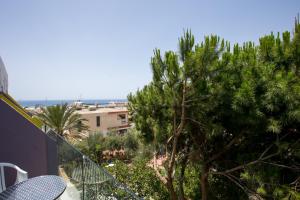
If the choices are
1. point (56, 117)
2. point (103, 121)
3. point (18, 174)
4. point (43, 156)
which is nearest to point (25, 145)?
point (43, 156)

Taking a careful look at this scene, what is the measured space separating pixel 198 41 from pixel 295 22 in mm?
2452

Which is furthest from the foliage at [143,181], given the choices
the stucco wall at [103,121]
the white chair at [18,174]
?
the stucco wall at [103,121]

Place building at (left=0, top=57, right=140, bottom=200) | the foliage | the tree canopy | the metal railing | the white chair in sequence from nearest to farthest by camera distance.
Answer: the white chair, the metal railing, building at (left=0, top=57, right=140, bottom=200), the tree canopy, the foliage

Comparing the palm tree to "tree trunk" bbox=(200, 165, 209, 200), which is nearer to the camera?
"tree trunk" bbox=(200, 165, 209, 200)

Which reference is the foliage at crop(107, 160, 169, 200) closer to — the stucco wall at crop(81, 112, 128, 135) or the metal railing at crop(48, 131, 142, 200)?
the metal railing at crop(48, 131, 142, 200)

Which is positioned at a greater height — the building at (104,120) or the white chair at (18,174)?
the white chair at (18,174)

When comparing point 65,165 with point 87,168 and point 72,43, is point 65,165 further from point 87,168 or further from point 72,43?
point 72,43

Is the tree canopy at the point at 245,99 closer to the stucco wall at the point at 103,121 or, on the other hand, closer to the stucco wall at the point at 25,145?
the stucco wall at the point at 25,145

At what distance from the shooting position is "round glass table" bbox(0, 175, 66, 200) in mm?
2244

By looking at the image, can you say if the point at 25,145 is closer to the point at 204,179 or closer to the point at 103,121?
the point at 204,179

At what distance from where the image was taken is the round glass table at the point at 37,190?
2.24 metres

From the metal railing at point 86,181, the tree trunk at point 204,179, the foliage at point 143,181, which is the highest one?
the metal railing at point 86,181

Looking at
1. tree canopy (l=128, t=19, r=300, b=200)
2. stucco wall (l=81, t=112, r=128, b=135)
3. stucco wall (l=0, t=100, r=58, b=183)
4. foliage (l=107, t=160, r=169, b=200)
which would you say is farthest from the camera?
stucco wall (l=81, t=112, r=128, b=135)

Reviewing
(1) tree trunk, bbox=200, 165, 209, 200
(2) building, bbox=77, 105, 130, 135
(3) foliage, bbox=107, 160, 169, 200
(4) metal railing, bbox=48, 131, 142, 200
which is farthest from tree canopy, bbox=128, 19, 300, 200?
(2) building, bbox=77, 105, 130, 135
